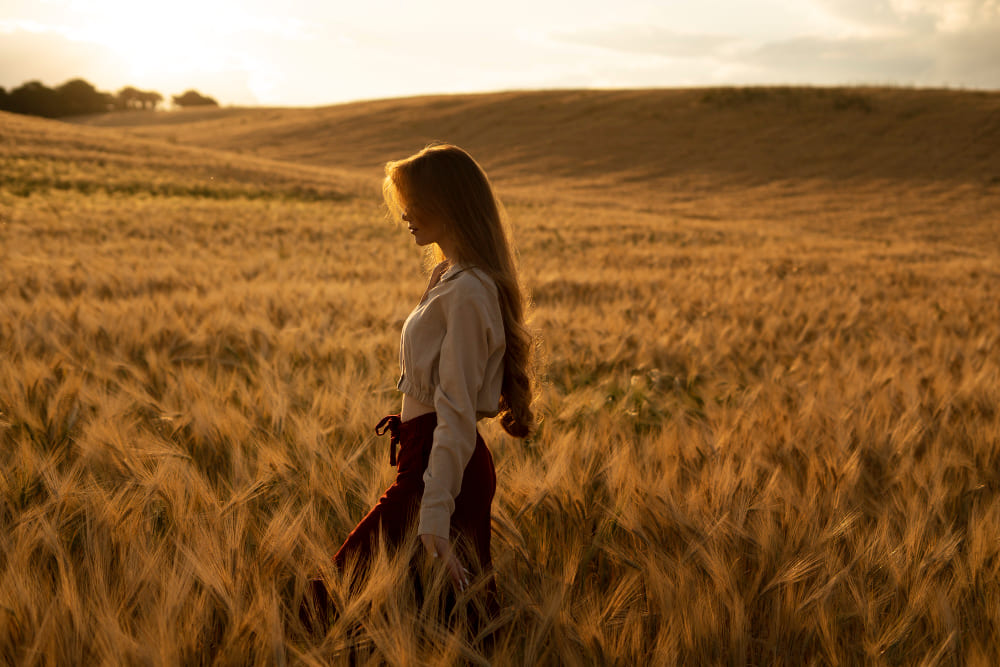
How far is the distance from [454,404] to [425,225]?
0.45 metres

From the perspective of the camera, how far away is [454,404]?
4.76ft

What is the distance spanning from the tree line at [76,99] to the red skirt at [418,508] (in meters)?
77.7

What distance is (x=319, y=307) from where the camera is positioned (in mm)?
5129

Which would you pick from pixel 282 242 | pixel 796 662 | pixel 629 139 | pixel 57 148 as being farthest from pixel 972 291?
pixel 629 139

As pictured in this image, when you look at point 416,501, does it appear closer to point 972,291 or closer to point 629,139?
point 972,291

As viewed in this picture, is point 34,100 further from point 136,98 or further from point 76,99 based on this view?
point 136,98

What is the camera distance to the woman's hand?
1.43 m

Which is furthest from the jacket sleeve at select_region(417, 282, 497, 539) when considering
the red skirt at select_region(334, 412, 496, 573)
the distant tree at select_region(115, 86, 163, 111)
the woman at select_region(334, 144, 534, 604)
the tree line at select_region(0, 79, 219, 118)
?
the distant tree at select_region(115, 86, 163, 111)

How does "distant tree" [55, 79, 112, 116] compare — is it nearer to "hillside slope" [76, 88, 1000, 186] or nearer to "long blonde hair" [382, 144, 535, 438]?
"hillside slope" [76, 88, 1000, 186]

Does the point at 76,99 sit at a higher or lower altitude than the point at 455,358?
higher

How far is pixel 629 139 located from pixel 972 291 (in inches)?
1396

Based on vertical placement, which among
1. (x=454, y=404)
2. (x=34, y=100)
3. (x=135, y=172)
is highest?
(x=34, y=100)

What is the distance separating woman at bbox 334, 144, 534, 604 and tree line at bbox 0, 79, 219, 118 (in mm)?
77545

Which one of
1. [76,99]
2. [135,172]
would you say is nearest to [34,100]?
[76,99]
